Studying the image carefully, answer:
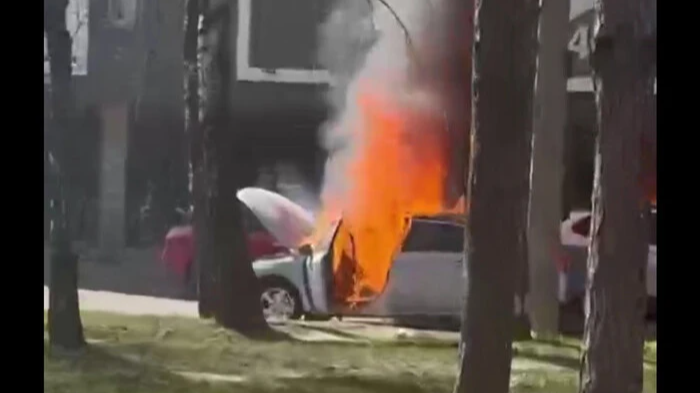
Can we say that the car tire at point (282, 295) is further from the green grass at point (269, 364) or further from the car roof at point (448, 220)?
the car roof at point (448, 220)

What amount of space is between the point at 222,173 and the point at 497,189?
38 centimetres

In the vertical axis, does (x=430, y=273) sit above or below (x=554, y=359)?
above

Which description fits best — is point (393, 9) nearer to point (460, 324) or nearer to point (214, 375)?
point (460, 324)

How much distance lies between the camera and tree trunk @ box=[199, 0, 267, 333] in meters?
1.26

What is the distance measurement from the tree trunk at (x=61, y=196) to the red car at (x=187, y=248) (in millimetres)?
135

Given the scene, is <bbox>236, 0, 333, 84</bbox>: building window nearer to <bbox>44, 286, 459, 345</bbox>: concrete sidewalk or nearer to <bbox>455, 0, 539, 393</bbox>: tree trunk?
<bbox>455, 0, 539, 393</bbox>: tree trunk

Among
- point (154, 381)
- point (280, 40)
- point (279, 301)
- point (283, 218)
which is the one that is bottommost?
point (154, 381)

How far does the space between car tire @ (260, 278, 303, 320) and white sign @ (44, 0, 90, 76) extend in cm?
40

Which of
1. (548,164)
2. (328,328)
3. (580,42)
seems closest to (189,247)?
(328,328)

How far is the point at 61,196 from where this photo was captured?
1.28 metres

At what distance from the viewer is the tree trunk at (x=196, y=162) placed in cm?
126

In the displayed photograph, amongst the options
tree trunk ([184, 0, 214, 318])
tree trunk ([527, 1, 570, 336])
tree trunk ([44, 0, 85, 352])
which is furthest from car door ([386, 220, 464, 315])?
tree trunk ([44, 0, 85, 352])

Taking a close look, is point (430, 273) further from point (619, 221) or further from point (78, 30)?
point (78, 30)

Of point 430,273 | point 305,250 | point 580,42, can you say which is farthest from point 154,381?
point 580,42
